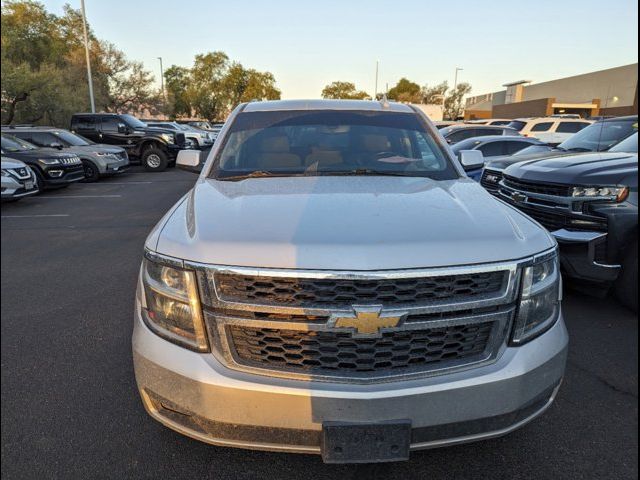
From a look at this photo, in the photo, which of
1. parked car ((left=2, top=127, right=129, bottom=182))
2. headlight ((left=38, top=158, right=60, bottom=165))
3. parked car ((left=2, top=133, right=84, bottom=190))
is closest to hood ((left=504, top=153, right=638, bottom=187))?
parked car ((left=2, top=133, right=84, bottom=190))

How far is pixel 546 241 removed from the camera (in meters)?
2.01

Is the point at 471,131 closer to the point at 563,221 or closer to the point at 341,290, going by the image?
the point at 563,221

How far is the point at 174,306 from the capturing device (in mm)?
1829

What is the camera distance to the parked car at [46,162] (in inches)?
412

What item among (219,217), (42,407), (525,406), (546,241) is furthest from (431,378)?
(42,407)

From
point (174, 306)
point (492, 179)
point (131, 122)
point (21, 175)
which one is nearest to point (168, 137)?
point (131, 122)

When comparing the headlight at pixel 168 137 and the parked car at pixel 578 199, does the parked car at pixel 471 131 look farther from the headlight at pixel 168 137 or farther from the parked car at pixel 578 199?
the parked car at pixel 578 199

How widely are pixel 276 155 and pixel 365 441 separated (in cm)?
205

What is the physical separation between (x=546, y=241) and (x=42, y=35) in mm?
4817

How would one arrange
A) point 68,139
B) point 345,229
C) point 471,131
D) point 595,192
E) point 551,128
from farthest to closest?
point 551,128, point 471,131, point 68,139, point 595,192, point 345,229

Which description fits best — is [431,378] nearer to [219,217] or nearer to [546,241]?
[546,241]

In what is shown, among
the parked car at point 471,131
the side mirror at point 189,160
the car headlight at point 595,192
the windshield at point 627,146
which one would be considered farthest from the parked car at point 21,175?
the parked car at point 471,131

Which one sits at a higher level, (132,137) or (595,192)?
(132,137)

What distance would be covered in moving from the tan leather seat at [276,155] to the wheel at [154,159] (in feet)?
48.7
